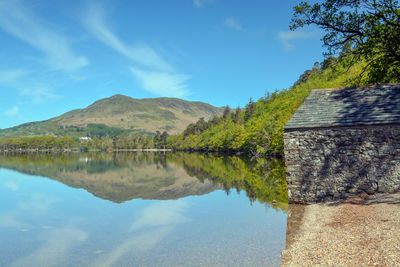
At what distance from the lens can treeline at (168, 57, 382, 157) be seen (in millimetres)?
49344

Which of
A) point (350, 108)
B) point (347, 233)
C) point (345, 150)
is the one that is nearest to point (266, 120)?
point (350, 108)

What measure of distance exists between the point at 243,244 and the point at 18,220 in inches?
496

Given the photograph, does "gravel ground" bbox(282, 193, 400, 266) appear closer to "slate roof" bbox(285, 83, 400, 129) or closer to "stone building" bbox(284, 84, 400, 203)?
"stone building" bbox(284, 84, 400, 203)

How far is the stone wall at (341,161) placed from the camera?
511 inches

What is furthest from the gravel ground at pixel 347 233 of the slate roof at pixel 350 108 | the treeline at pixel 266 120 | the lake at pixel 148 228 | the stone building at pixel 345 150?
the treeline at pixel 266 120

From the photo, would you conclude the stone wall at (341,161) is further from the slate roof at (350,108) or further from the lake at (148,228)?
the lake at (148,228)

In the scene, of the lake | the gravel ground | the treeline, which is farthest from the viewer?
the treeline

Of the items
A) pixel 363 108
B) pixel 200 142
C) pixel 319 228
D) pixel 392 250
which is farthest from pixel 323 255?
pixel 200 142

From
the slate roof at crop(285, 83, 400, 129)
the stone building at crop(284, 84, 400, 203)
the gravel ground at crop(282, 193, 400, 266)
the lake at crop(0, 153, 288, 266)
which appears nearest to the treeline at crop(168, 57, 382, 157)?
the slate roof at crop(285, 83, 400, 129)

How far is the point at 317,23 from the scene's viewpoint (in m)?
17.7

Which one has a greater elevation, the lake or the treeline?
the treeline

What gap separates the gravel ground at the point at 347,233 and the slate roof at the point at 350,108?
3627 mm

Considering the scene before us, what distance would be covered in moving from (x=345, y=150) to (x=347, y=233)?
5659 mm

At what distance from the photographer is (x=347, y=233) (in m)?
8.91
